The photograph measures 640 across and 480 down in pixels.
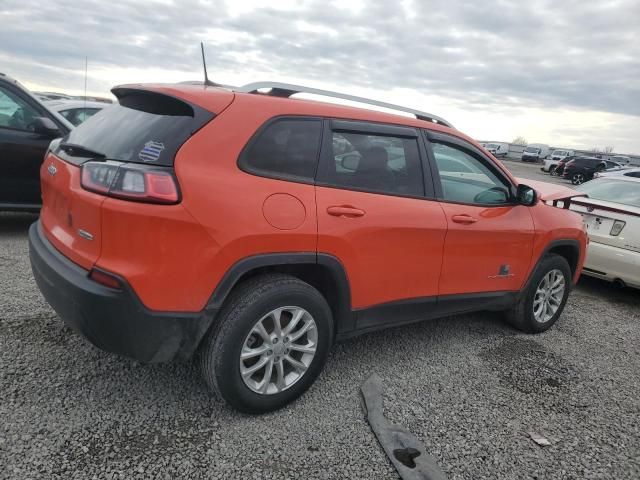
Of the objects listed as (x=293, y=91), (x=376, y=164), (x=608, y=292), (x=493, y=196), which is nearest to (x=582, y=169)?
(x=608, y=292)

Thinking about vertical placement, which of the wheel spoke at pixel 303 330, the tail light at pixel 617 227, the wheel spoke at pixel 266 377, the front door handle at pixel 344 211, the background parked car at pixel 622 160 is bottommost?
the wheel spoke at pixel 266 377

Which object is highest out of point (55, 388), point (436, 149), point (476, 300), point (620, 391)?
point (436, 149)

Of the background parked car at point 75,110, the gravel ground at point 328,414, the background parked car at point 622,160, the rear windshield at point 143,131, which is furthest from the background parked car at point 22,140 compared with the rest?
the background parked car at point 622,160

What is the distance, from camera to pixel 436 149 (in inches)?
135

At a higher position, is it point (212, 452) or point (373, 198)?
point (373, 198)

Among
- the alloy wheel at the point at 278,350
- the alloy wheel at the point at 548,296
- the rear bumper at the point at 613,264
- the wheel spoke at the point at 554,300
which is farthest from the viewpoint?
the rear bumper at the point at 613,264

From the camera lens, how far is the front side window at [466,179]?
3451 mm

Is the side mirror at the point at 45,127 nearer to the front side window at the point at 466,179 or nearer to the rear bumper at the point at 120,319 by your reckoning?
the rear bumper at the point at 120,319

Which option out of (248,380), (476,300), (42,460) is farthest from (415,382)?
(42,460)

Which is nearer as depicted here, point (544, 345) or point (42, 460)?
point (42, 460)

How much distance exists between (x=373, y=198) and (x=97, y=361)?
6.50 ft

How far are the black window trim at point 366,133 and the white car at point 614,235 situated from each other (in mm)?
3203

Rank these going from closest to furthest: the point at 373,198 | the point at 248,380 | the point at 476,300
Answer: the point at 248,380
the point at 373,198
the point at 476,300

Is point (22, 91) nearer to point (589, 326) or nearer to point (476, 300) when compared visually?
point (476, 300)
